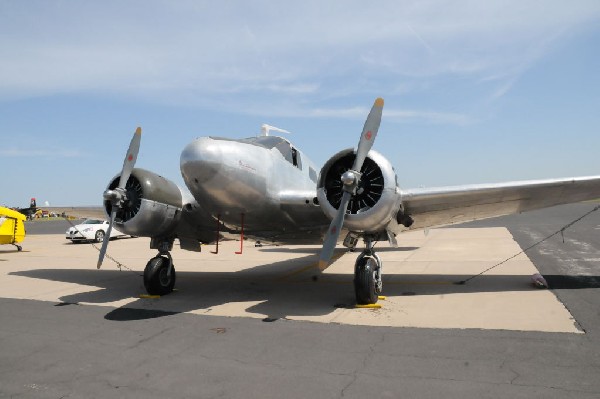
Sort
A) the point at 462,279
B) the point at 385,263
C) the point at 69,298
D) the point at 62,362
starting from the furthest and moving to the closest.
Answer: the point at 385,263, the point at 462,279, the point at 69,298, the point at 62,362

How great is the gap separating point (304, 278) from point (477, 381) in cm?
845

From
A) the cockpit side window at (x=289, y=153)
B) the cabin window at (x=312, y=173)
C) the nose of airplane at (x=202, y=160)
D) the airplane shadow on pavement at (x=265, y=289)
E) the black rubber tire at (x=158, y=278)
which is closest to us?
the nose of airplane at (x=202, y=160)

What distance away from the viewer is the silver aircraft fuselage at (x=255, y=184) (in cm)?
798

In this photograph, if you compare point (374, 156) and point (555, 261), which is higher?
point (374, 156)

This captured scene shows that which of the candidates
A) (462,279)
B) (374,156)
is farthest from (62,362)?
(462,279)

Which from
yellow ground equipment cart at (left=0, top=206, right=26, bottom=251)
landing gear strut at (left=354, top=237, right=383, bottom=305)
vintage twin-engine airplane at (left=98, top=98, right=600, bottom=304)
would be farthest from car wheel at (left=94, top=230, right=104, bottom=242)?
landing gear strut at (left=354, top=237, right=383, bottom=305)

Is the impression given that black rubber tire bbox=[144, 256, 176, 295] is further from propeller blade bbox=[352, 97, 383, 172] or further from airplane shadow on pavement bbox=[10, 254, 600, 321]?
propeller blade bbox=[352, 97, 383, 172]

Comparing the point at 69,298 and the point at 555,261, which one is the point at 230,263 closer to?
the point at 69,298

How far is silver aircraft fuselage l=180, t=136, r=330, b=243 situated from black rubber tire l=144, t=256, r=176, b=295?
2061mm

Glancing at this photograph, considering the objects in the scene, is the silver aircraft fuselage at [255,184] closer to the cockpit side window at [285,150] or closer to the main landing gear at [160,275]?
the cockpit side window at [285,150]

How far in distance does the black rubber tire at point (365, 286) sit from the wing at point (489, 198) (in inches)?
63.8

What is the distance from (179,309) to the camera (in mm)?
8859

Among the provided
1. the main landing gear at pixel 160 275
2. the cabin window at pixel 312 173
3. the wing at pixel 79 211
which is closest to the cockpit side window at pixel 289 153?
the cabin window at pixel 312 173

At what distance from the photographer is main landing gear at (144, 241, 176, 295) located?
10.3 m
